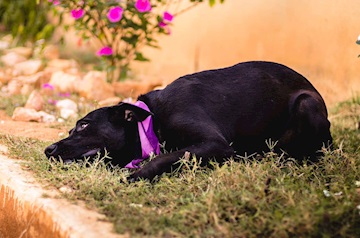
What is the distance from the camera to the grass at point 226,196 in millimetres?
2895

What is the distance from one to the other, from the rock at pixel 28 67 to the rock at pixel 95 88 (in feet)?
4.48

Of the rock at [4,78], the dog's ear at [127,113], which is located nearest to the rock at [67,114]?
the rock at [4,78]

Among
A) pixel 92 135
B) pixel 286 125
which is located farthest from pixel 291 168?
pixel 92 135

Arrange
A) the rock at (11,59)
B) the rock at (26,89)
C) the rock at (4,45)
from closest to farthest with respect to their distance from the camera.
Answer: the rock at (26,89) < the rock at (11,59) < the rock at (4,45)

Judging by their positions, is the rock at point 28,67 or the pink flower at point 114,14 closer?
the pink flower at point 114,14

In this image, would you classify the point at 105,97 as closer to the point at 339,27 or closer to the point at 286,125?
the point at 339,27

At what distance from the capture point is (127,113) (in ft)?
13.6

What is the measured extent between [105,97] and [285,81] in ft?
9.35

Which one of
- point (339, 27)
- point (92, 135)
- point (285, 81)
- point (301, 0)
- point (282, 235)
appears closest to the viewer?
point (282, 235)

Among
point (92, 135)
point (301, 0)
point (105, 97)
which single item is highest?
point (301, 0)

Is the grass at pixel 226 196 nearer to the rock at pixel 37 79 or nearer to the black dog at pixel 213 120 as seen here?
the black dog at pixel 213 120

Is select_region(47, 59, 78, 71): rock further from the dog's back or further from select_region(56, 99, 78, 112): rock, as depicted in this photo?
the dog's back

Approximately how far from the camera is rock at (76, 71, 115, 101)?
6789mm

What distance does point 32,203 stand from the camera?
11.0 feet
